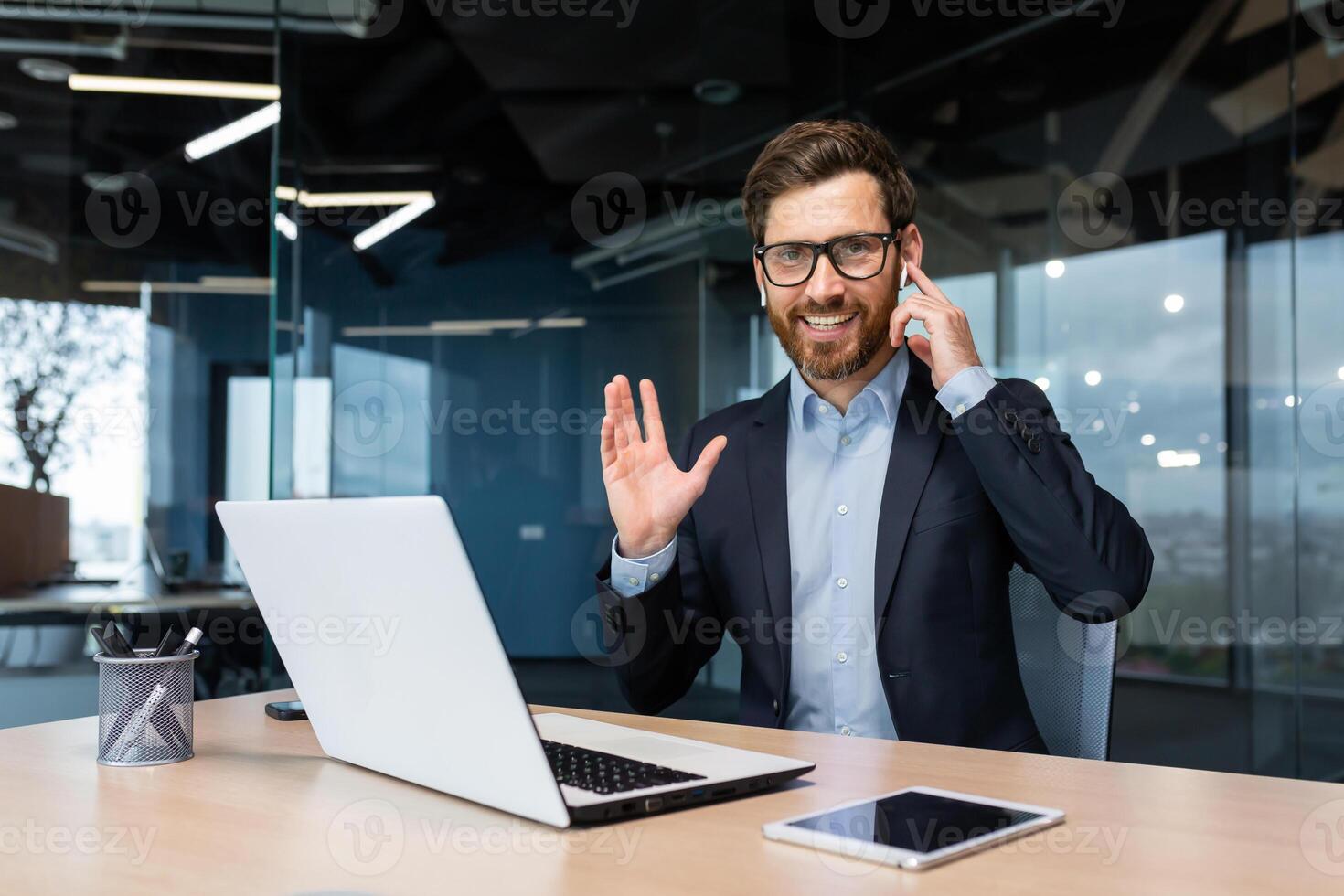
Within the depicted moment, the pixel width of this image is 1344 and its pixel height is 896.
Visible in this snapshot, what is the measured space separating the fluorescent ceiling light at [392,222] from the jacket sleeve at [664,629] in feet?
8.75

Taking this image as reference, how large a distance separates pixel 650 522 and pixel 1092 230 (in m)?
2.97

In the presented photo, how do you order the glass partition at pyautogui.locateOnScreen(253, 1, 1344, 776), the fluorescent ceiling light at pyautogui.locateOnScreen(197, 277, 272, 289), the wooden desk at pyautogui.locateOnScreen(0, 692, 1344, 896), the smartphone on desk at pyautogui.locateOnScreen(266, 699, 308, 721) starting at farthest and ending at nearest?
the fluorescent ceiling light at pyautogui.locateOnScreen(197, 277, 272, 289) < the glass partition at pyautogui.locateOnScreen(253, 1, 1344, 776) < the smartphone on desk at pyautogui.locateOnScreen(266, 699, 308, 721) < the wooden desk at pyautogui.locateOnScreen(0, 692, 1344, 896)

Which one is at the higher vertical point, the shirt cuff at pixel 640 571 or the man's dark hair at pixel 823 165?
the man's dark hair at pixel 823 165

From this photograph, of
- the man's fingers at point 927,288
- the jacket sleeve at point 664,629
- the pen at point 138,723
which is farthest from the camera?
the man's fingers at point 927,288

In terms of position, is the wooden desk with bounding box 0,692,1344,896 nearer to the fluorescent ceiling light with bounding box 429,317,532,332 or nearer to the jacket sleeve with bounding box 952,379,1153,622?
the jacket sleeve with bounding box 952,379,1153,622

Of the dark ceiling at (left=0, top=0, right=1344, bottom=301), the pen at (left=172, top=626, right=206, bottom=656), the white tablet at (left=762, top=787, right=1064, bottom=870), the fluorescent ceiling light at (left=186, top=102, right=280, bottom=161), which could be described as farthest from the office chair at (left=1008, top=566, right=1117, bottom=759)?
the fluorescent ceiling light at (left=186, top=102, right=280, bottom=161)

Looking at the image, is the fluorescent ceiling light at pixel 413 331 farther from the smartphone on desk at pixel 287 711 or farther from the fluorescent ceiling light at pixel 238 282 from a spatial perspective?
the smartphone on desk at pixel 287 711

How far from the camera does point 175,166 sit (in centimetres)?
393

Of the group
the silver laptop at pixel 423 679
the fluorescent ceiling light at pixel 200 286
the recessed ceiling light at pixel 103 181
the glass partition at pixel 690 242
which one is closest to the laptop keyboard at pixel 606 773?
the silver laptop at pixel 423 679

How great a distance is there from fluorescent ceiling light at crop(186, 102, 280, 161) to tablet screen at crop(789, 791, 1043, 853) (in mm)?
3780

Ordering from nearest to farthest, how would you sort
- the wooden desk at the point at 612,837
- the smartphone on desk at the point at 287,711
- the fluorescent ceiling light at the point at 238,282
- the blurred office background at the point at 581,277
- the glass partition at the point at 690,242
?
1. the wooden desk at the point at 612,837
2. the smartphone on desk at the point at 287,711
3. the blurred office background at the point at 581,277
4. the glass partition at the point at 690,242
5. the fluorescent ceiling light at the point at 238,282

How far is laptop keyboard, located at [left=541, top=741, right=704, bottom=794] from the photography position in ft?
3.35

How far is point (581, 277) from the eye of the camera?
4.22m

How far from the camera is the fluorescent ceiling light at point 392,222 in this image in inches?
165
